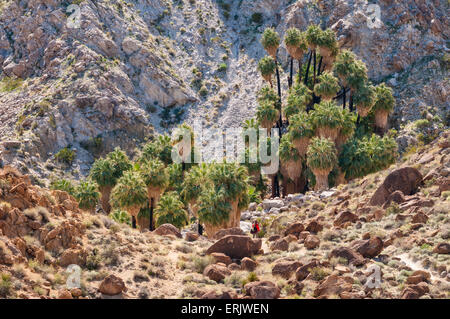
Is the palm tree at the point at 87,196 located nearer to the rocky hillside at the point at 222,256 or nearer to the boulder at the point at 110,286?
the rocky hillside at the point at 222,256

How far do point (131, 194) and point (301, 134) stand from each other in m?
21.0

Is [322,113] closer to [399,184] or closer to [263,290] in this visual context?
[399,184]

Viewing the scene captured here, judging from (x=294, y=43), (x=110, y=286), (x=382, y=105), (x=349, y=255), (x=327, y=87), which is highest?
(x=294, y=43)

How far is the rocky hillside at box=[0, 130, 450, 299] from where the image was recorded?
2656cm

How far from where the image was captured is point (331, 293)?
1048 inches

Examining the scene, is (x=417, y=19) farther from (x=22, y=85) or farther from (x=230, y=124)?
(x=22, y=85)

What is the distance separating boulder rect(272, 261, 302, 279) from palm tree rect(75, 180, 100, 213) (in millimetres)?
31781

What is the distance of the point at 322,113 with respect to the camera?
6731 cm

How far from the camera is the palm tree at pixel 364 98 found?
71.2 m

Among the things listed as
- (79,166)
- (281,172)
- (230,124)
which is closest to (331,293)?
(281,172)

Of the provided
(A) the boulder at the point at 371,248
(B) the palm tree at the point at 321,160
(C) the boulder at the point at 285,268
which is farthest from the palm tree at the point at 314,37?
(C) the boulder at the point at 285,268

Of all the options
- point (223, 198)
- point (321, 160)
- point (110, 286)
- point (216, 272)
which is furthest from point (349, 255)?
point (321, 160)

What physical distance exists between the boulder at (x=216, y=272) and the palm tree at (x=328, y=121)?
126ft

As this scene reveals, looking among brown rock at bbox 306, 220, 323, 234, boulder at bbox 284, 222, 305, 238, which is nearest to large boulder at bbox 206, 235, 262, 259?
boulder at bbox 284, 222, 305, 238
